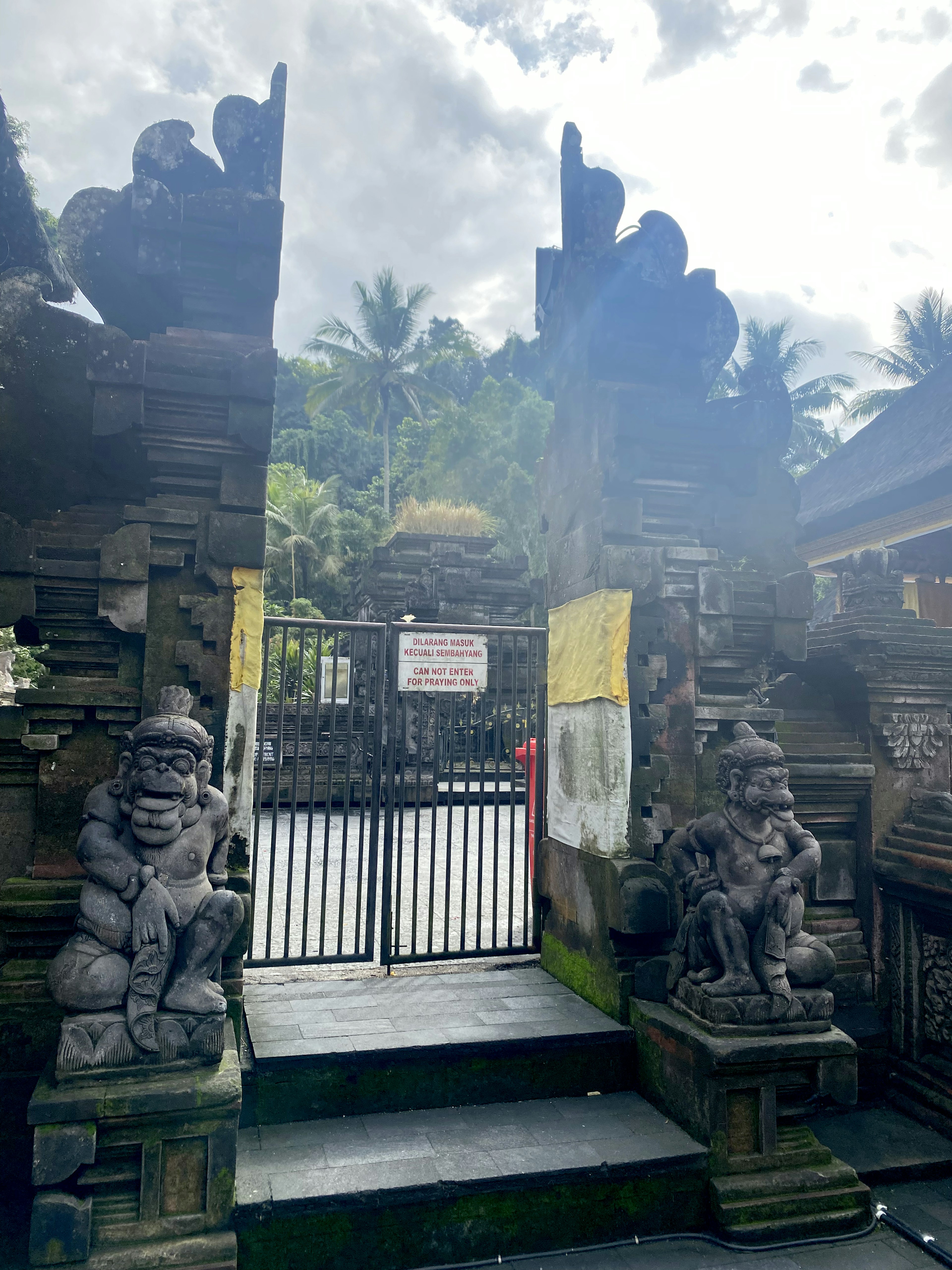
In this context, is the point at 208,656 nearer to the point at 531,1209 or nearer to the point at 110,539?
the point at 110,539

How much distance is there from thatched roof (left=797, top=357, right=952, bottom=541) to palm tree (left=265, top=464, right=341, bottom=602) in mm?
18554

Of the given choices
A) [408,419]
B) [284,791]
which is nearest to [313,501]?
[408,419]

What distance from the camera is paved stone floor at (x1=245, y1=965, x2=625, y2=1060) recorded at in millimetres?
4293

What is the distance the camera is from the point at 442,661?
620 cm

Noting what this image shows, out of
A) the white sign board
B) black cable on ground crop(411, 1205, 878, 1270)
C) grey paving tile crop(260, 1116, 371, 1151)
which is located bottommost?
black cable on ground crop(411, 1205, 878, 1270)

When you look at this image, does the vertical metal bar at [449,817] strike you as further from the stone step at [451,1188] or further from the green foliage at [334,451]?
the green foliage at [334,451]

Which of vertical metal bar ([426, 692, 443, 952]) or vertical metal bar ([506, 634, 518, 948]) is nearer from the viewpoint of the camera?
vertical metal bar ([506, 634, 518, 948])

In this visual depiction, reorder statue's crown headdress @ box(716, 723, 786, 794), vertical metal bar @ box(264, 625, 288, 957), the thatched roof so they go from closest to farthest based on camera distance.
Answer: statue's crown headdress @ box(716, 723, 786, 794)
vertical metal bar @ box(264, 625, 288, 957)
the thatched roof

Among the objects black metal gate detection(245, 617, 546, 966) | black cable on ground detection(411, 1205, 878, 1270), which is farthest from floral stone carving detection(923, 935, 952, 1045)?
black metal gate detection(245, 617, 546, 966)

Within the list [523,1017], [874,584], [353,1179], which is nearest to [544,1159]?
[353,1179]

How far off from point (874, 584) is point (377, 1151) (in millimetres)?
4520

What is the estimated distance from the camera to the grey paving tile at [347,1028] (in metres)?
4.39

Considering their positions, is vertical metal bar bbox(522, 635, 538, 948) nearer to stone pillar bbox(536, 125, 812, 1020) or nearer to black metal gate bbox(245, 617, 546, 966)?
black metal gate bbox(245, 617, 546, 966)

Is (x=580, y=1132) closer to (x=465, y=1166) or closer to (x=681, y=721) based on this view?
(x=465, y=1166)
